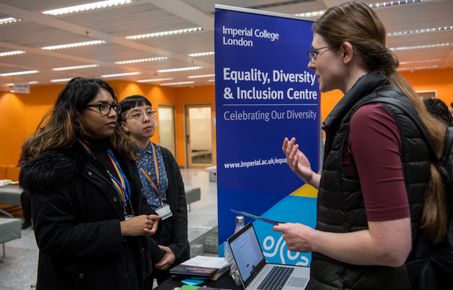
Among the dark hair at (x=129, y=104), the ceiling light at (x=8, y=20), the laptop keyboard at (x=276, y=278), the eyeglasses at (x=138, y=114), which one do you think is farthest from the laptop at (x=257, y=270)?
the ceiling light at (x=8, y=20)

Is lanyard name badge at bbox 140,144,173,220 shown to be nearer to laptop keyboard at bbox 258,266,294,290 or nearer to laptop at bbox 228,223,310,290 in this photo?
laptop at bbox 228,223,310,290

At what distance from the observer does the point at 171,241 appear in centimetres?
246

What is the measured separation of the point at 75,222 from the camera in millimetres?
1629

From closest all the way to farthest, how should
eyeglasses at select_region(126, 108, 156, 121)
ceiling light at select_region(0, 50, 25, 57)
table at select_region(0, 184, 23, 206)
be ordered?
1. eyeglasses at select_region(126, 108, 156, 121)
2. table at select_region(0, 184, 23, 206)
3. ceiling light at select_region(0, 50, 25, 57)

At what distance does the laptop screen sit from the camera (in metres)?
1.65

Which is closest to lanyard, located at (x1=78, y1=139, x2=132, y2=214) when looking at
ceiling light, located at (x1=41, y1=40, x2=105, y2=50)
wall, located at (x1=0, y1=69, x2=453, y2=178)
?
ceiling light, located at (x1=41, y1=40, x2=105, y2=50)

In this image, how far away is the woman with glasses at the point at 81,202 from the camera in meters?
1.56

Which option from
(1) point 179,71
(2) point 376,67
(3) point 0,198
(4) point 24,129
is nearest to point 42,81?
(4) point 24,129

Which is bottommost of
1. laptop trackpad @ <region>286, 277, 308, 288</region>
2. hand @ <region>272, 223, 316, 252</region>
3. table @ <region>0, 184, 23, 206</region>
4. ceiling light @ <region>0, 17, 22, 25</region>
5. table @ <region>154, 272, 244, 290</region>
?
table @ <region>0, 184, 23, 206</region>

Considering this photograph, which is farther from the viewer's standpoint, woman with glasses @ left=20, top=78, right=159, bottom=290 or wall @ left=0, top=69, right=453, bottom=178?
wall @ left=0, top=69, right=453, bottom=178

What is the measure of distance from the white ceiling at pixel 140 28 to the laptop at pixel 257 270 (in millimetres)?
4025

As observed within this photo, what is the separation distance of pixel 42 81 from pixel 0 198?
24.6 feet

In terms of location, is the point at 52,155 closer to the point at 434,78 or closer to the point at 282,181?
the point at 282,181

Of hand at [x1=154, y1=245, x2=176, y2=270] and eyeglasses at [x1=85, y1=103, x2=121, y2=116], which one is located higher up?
eyeglasses at [x1=85, y1=103, x2=121, y2=116]
